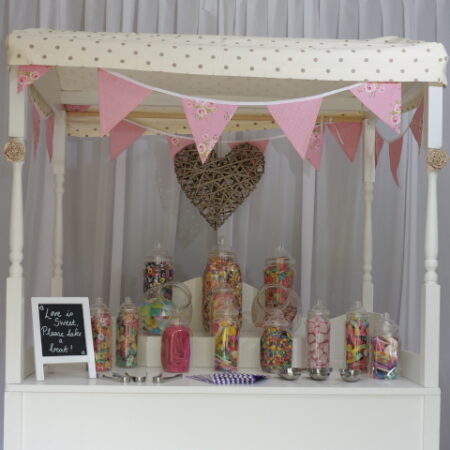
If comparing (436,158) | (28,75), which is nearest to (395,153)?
(436,158)

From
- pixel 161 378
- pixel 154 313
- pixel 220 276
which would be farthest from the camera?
pixel 220 276

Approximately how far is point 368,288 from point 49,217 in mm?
1316

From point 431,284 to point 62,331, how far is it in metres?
1.06

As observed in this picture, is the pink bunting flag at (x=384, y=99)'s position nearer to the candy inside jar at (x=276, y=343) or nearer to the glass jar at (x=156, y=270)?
the candy inside jar at (x=276, y=343)

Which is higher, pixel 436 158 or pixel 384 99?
pixel 384 99

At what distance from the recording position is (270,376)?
6.98 feet

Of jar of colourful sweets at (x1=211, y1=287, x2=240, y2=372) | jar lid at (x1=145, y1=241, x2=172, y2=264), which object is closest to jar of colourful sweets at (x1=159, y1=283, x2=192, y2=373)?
jar of colourful sweets at (x1=211, y1=287, x2=240, y2=372)

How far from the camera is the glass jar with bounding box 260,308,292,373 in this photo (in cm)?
218

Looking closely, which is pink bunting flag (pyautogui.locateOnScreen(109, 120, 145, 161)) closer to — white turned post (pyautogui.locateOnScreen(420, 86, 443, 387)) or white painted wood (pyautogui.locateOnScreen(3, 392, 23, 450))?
white painted wood (pyautogui.locateOnScreen(3, 392, 23, 450))

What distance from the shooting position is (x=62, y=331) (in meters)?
2.05

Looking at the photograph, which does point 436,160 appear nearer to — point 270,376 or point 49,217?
point 270,376

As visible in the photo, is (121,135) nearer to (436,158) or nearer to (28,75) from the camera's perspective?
(28,75)

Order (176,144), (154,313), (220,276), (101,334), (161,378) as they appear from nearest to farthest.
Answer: (161,378)
(101,334)
(154,313)
(220,276)
(176,144)

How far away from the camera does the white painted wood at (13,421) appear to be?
1.91 m
